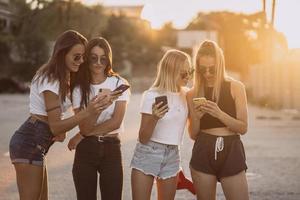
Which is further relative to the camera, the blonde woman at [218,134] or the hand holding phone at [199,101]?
the blonde woman at [218,134]

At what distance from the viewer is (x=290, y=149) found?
13.2 meters

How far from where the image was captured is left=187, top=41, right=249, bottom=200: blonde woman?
4492mm

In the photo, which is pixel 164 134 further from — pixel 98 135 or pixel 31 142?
pixel 31 142

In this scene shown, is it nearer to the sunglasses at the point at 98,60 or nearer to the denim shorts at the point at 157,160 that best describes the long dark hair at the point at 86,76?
the sunglasses at the point at 98,60

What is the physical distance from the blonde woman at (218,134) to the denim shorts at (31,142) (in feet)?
3.78

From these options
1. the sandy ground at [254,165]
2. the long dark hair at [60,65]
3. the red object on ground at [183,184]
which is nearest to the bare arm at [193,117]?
the red object on ground at [183,184]

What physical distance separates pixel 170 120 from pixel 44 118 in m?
0.99

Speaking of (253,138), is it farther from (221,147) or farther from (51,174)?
(221,147)

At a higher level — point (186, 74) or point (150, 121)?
point (186, 74)

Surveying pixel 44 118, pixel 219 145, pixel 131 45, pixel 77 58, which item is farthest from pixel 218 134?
pixel 131 45

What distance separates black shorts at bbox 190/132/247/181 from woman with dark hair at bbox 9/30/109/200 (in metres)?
0.97

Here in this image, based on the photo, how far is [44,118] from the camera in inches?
159

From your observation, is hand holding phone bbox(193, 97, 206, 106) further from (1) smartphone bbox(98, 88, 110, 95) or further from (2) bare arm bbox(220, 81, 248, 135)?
(1) smartphone bbox(98, 88, 110, 95)

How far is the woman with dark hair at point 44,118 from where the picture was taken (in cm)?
395
